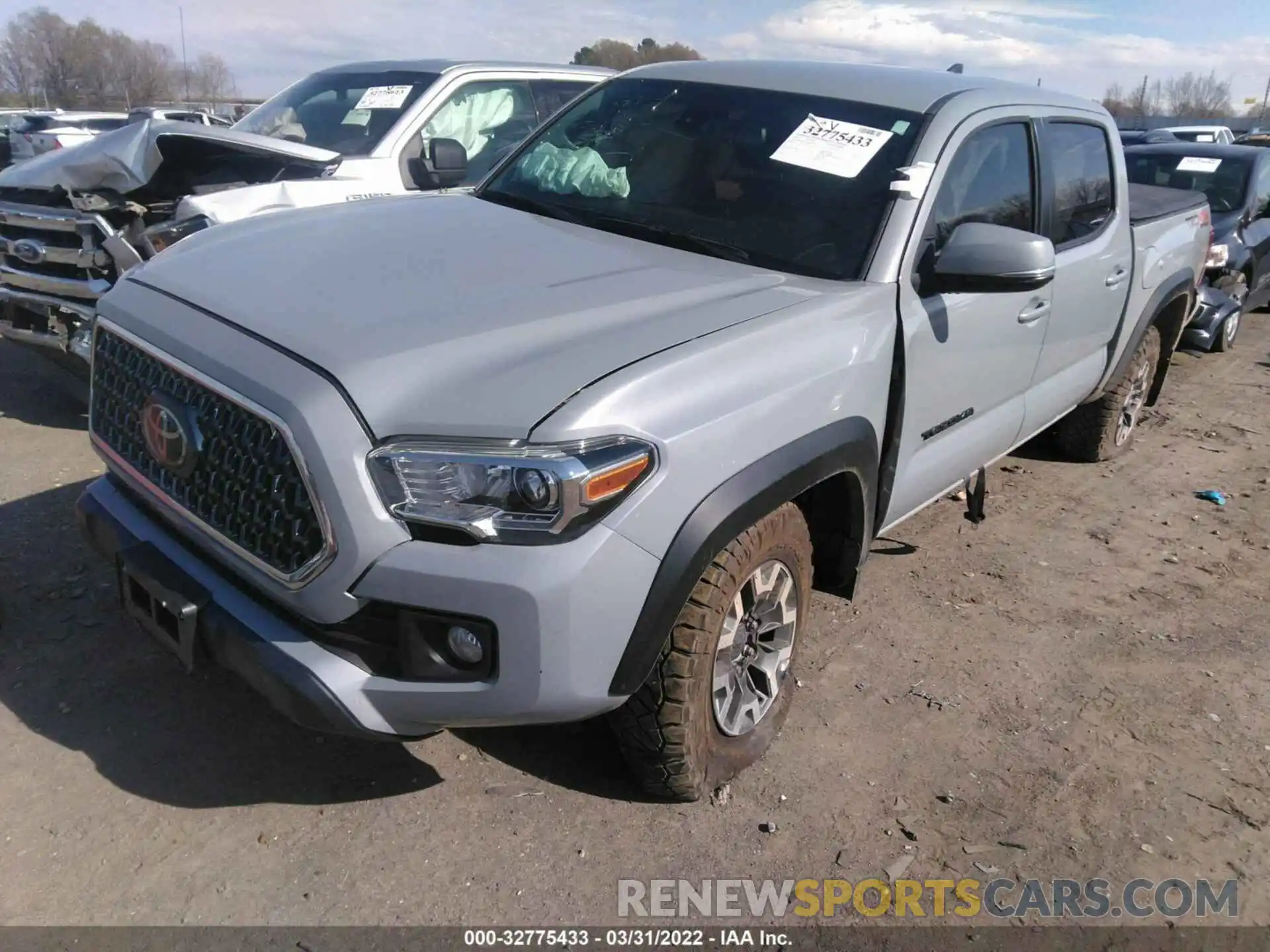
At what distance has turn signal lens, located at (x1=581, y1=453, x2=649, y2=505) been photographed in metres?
2.08

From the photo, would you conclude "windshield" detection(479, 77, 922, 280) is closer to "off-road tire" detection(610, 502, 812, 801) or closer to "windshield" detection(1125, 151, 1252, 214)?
"off-road tire" detection(610, 502, 812, 801)

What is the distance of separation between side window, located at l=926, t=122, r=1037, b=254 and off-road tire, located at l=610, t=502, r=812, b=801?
1.15m

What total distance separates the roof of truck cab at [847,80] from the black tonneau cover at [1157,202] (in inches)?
52.4

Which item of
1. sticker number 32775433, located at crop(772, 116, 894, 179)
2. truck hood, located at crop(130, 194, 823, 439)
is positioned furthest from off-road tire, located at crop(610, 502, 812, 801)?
sticker number 32775433, located at crop(772, 116, 894, 179)

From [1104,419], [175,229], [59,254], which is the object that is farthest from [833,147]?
[59,254]

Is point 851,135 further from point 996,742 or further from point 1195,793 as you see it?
point 1195,793

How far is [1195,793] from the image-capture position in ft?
9.82

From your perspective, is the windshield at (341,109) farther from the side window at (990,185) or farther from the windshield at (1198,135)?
the windshield at (1198,135)

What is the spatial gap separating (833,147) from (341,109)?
390cm

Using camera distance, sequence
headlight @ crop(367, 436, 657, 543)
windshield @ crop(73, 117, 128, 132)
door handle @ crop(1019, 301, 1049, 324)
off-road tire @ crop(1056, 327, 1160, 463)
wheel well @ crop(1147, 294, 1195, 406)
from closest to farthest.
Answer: headlight @ crop(367, 436, 657, 543) < door handle @ crop(1019, 301, 1049, 324) < off-road tire @ crop(1056, 327, 1160, 463) < wheel well @ crop(1147, 294, 1195, 406) < windshield @ crop(73, 117, 128, 132)

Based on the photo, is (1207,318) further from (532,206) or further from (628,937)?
(628,937)

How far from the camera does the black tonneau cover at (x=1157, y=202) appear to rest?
5039mm

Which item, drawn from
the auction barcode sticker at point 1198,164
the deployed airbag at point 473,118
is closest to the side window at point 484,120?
the deployed airbag at point 473,118

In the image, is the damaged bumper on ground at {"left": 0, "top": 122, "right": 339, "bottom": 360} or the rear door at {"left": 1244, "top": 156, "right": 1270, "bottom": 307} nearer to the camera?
the damaged bumper on ground at {"left": 0, "top": 122, "right": 339, "bottom": 360}
